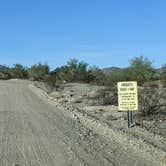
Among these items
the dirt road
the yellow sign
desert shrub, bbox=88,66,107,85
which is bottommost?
the dirt road

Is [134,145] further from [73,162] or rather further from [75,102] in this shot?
[75,102]

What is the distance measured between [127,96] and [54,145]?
16.9 feet

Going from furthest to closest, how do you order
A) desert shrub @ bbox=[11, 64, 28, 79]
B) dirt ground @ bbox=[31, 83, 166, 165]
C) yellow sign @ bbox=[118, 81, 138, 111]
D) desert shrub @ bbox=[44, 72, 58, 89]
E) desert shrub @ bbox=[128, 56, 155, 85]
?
desert shrub @ bbox=[11, 64, 28, 79], desert shrub @ bbox=[128, 56, 155, 85], desert shrub @ bbox=[44, 72, 58, 89], yellow sign @ bbox=[118, 81, 138, 111], dirt ground @ bbox=[31, 83, 166, 165]

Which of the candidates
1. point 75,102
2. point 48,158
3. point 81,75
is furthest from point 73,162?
point 81,75

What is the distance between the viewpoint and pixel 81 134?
18.8 meters

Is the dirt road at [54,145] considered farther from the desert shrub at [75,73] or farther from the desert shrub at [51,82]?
the desert shrub at [75,73]

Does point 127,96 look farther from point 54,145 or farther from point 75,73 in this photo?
point 75,73

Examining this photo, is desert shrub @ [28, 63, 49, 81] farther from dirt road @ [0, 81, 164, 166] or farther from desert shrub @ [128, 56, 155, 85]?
dirt road @ [0, 81, 164, 166]

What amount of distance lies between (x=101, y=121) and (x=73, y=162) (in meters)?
9.93

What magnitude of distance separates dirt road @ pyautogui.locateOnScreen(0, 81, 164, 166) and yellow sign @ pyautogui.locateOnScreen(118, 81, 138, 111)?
65.5 inches

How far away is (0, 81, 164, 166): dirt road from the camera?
13273 mm

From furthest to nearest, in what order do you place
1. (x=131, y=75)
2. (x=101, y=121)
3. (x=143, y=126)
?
(x=131, y=75)
(x=101, y=121)
(x=143, y=126)

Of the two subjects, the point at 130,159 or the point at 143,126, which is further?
the point at 143,126

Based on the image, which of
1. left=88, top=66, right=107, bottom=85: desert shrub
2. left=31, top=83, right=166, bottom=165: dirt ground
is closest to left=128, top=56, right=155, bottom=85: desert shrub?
left=88, top=66, right=107, bottom=85: desert shrub
